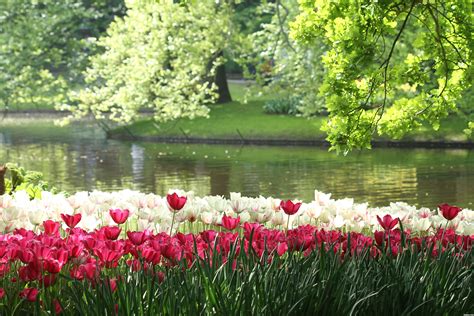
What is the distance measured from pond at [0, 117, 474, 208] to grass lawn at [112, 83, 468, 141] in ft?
6.25

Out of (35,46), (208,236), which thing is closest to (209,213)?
(208,236)

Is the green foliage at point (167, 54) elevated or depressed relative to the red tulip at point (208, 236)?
elevated

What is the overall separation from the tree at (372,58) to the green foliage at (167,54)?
27562 millimetres

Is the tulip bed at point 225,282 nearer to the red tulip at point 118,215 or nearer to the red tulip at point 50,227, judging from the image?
the red tulip at point 50,227

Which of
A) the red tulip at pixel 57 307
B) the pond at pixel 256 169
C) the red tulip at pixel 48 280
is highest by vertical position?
the red tulip at pixel 48 280

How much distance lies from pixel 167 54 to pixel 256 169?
548 inches

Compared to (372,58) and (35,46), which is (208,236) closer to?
(372,58)

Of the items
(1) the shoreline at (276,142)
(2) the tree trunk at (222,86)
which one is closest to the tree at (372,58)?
(1) the shoreline at (276,142)

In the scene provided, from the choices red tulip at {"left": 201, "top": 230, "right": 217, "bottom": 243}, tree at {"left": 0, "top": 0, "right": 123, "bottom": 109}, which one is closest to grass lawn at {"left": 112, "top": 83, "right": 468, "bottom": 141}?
tree at {"left": 0, "top": 0, "right": 123, "bottom": 109}

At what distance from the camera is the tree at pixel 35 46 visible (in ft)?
150

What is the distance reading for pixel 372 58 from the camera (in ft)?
31.0

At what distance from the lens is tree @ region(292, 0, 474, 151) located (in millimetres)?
9250

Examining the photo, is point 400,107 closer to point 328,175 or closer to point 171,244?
point 171,244

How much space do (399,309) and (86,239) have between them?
2.04 metres
